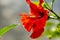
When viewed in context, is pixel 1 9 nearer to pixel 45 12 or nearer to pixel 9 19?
pixel 9 19

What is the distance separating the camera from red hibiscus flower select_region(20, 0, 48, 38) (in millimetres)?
565

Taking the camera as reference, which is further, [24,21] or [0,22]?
[0,22]

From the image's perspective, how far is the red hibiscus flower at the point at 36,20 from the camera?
565 millimetres

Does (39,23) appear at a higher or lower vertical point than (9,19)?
higher

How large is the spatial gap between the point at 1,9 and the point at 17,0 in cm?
33

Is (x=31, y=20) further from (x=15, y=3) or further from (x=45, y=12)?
(x=15, y=3)

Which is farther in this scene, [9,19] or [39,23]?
[9,19]

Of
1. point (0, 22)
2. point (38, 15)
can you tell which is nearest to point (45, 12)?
point (38, 15)

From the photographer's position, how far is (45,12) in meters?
0.60

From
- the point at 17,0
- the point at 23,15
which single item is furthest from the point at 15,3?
the point at 23,15

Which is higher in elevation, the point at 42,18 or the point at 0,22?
the point at 42,18

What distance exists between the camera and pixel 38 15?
24.1 inches

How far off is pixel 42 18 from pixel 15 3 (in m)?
3.55

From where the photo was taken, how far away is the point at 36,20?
1.90 ft
